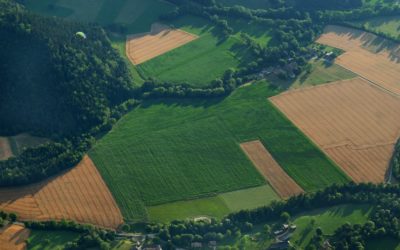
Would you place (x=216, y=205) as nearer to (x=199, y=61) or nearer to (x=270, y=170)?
(x=270, y=170)

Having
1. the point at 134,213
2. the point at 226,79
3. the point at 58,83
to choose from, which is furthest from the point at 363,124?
the point at 58,83

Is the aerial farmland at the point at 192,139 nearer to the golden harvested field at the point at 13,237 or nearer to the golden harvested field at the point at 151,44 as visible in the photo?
the golden harvested field at the point at 13,237

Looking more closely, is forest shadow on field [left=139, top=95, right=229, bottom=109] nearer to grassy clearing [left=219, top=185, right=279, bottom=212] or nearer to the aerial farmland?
the aerial farmland

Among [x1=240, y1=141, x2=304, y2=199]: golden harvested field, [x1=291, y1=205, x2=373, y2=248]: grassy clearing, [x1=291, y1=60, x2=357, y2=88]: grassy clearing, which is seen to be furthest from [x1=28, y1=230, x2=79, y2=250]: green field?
[x1=291, y1=60, x2=357, y2=88]: grassy clearing

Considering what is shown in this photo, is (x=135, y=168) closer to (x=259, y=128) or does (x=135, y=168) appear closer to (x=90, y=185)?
(x=90, y=185)

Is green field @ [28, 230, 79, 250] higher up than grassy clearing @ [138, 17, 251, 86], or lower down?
lower down

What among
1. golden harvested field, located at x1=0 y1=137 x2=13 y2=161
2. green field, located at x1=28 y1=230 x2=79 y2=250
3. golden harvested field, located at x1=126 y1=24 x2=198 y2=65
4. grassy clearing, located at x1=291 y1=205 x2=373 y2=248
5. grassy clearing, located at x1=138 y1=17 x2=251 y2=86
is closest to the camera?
green field, located at x1=28 y1=230 x2=79 y2=250
